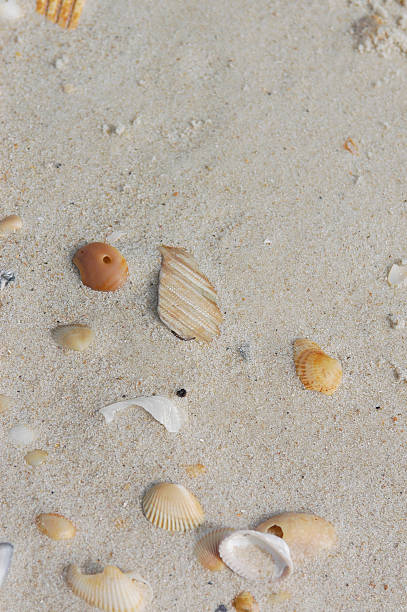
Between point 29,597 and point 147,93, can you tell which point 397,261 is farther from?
point 29,597

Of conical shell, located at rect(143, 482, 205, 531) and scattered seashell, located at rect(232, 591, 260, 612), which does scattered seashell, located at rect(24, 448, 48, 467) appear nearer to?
conical shell, located at rect(143, 482, 205, 531)

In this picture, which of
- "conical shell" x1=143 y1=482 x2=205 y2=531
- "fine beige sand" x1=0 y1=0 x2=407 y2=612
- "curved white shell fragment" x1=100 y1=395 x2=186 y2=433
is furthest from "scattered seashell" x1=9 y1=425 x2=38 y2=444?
"conical shell" x1=143 y1=482 x2=205 y2=531

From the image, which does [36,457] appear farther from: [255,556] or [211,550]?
[255,556]

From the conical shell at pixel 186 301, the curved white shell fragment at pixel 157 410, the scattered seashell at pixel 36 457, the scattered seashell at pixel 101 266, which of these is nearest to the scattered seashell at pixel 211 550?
the curved white shell fragment at pixel 157 410

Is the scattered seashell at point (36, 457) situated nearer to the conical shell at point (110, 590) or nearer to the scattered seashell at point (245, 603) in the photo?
the conical shell at point (110, 590)

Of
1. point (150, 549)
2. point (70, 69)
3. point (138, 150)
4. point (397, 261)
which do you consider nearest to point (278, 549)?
point (150, 549)

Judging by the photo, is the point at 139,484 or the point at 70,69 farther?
the point at 70,69
